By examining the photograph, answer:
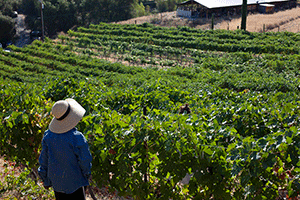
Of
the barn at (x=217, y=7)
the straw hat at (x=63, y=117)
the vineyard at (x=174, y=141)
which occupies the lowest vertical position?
the vineyard at (x=174, y=141)

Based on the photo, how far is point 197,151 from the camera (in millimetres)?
3783

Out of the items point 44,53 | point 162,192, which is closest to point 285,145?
point 162,192

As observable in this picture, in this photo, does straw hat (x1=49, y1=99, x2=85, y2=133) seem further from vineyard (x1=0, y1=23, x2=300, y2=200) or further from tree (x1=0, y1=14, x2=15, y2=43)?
tree (x1=0, y1=14, x2=15, y2=43)

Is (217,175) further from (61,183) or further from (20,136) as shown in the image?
(20,136)

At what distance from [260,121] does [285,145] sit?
1675 millimetres

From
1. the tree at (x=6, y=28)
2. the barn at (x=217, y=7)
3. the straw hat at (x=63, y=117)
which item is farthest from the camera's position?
the tree at (x=6, y=28)

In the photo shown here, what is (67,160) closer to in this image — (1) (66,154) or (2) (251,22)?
(1) (66,154)

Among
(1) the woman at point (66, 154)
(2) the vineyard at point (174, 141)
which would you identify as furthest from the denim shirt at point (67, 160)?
(2) the vineyard at point (174, 141)

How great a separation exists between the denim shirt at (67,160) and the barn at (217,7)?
41.3m

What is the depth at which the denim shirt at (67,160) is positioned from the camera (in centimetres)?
356

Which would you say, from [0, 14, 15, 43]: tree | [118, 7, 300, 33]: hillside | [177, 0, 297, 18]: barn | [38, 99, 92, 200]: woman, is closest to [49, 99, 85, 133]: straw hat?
[38, 99, 92, 200]: woman

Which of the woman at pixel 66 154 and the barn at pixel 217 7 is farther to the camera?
the barn at pixel 217 7

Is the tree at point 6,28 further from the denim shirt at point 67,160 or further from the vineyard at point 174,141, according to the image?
the denim shirt at point 67,160

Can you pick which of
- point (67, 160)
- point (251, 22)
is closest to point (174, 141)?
point (67, 160)
